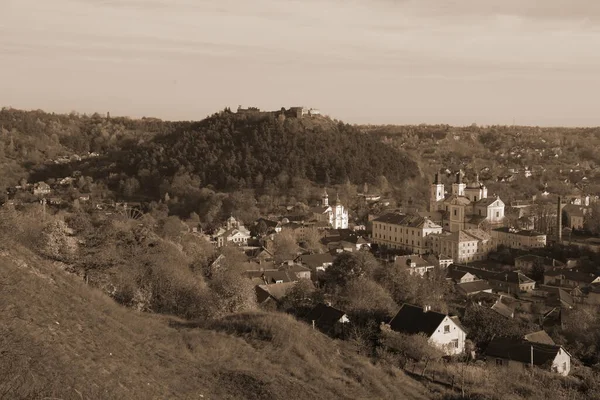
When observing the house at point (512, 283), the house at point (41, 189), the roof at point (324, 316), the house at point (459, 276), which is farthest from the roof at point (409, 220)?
the house at point (41, 189)

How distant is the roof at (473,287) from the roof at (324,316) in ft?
34.2

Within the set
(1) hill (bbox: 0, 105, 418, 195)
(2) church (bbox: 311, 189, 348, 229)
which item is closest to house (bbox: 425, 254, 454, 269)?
(2) church (bbox: 311, 189, 348, 229)

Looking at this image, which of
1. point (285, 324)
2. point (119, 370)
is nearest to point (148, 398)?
point (119, 370)

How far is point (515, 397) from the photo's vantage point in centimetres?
1187

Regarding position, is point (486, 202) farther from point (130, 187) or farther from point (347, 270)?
point (130, 187)

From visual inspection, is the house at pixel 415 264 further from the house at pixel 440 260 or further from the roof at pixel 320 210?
the roof at pixel 320 210

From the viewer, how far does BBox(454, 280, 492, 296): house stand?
85.4 ft

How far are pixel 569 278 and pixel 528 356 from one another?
1388cm

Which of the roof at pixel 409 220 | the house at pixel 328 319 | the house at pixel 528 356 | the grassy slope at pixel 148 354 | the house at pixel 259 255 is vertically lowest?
the house at pixel 259 255

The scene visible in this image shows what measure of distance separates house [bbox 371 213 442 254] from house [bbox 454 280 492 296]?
Result: 10838 millimetres

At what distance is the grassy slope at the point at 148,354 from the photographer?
7.20 meters

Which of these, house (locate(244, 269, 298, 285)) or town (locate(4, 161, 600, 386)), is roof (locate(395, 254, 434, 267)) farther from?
house (locate(244, 269, 298, 285))

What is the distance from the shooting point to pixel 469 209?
42219mm

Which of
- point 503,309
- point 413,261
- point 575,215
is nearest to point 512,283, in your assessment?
point 413,261
